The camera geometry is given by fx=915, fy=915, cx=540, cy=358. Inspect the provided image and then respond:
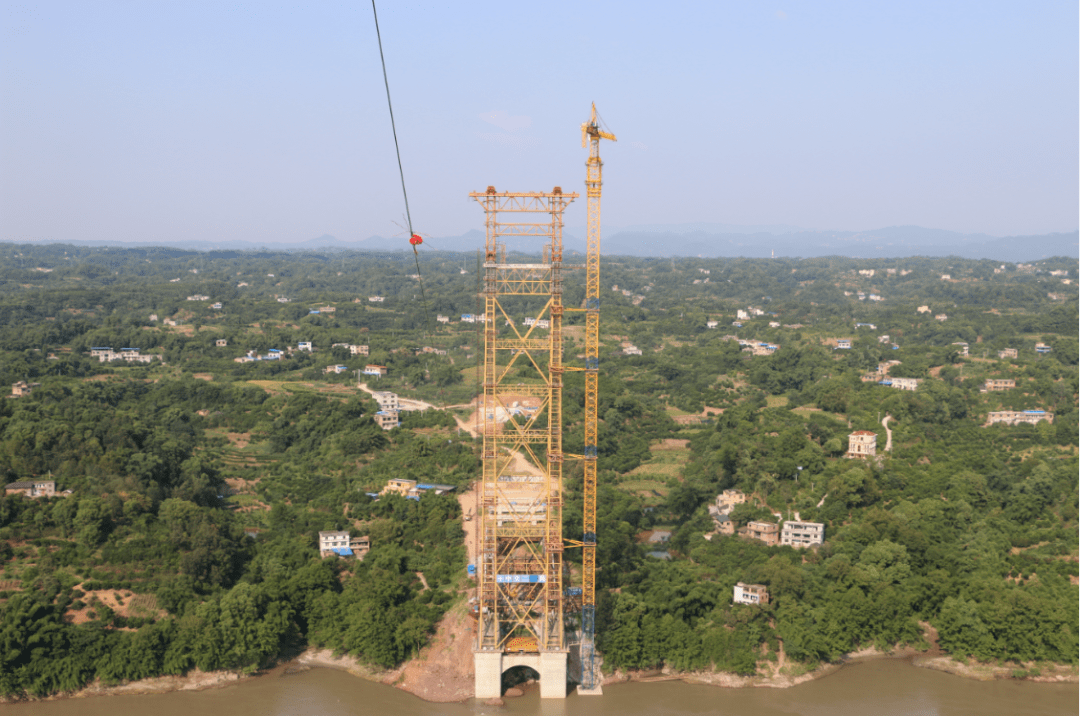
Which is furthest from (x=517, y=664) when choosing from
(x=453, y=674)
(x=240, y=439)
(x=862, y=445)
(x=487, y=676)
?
(x=240, y=439)

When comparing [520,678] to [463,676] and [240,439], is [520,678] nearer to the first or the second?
[463,676]

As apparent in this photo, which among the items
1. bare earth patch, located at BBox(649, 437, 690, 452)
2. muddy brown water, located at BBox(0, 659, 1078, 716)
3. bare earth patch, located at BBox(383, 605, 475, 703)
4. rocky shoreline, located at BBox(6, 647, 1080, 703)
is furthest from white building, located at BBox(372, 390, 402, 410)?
muddy brown water, located at BBox(0, 659, 1078, 716)

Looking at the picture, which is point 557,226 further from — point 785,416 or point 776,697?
point 785,416

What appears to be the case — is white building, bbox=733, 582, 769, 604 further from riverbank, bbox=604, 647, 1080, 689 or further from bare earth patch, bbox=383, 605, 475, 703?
bare earth patch, bbox=383, 605, 475, 703

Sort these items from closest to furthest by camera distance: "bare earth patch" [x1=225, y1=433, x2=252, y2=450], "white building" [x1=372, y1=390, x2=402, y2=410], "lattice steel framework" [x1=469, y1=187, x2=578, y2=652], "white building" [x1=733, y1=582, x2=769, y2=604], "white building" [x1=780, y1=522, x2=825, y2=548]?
"lattice steel framework" [x1=469, y1=187, x2=578, y2=652] < "white building" [x1=733, y1=582, x2=769, y2=604] < "white building" [x1=780, y1=522, x2=825, y2=548] < "bare earth patch" [x1=225, y1=433, x2=252, y2=450] < "white building" [x1=372, y1=390, x2=402, y2=410]

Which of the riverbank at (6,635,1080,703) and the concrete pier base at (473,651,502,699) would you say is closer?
the concrete pier base at (473,651,502,699)
